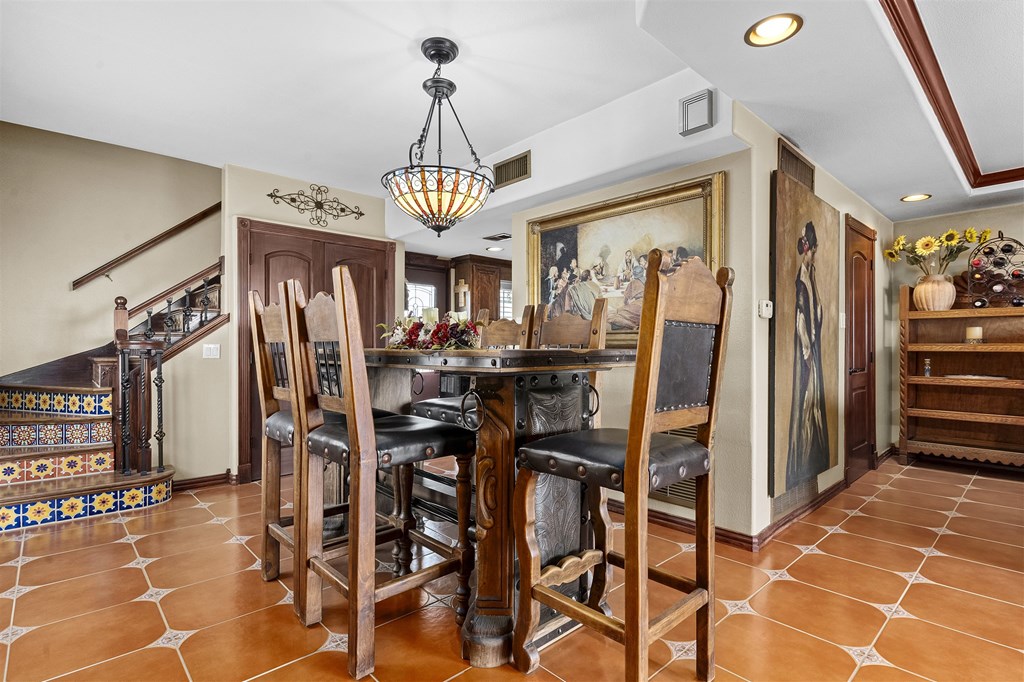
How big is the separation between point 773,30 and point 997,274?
159 inches

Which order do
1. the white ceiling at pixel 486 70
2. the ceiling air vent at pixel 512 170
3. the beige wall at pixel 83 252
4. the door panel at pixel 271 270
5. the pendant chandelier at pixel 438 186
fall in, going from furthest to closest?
the door panel at pixel 271 270, the beige wall at pixel 83 252, the ceiling air vent at pixel 512 170, the pendant chandelier at pixel 438 186, the white ceiling at pixel 486 70

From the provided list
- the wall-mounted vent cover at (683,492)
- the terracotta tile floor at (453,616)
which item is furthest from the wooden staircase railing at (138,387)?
the wall-mounted vent cover at (683,492)

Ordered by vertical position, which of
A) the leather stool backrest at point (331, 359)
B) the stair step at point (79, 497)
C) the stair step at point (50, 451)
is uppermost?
the leather stool backrest at point (331, 359)

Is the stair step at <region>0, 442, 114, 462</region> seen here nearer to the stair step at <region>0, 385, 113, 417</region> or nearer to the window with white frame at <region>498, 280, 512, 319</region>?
the stair step at <region>0, 385, 113, 417</region>

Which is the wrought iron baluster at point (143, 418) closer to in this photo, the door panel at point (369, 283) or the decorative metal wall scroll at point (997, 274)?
the door panel at point (369, 283)

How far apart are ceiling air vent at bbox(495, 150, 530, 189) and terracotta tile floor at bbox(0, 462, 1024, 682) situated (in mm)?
2626

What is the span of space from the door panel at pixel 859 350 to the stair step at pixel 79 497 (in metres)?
5.07

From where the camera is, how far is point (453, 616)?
2.02 m

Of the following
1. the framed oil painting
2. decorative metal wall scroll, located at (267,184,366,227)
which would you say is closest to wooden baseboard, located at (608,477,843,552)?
the framed oil painting

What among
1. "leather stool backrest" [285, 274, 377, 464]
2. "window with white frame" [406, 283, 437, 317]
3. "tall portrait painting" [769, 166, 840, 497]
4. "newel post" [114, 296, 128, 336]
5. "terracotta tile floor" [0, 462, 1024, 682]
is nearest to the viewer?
"leather stool backrest" [285, 274, 377, 464]

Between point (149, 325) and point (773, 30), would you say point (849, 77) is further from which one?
point (149, 325)

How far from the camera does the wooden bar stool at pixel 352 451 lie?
1.59 meters

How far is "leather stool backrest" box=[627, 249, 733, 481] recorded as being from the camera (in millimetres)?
1312

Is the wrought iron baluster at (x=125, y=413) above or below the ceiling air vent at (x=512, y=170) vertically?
below
